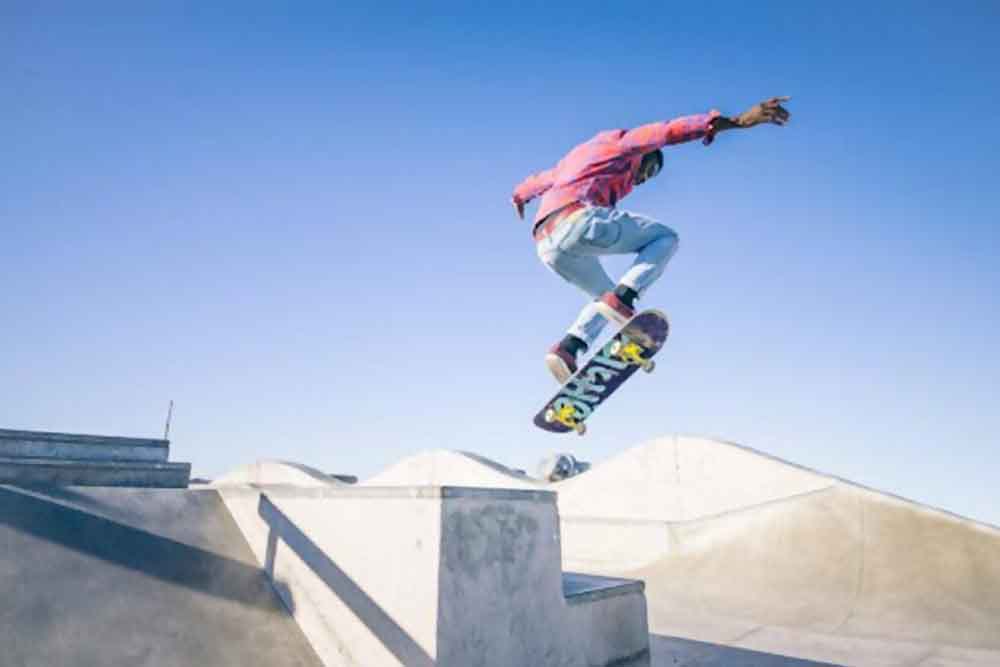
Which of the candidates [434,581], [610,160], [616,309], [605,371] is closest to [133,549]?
[434,581]

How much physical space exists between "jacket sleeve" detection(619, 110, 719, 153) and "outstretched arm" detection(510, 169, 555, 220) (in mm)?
1001

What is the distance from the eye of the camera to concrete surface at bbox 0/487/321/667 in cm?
323

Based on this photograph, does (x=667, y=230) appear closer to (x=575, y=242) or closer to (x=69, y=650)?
(x=575, y=242)

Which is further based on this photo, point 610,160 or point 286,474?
point 286,474

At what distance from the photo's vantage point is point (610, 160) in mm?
5164

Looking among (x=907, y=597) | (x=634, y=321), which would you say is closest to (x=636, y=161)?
(x=634, y=321)

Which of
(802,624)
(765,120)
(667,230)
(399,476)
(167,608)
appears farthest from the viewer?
(399,476)

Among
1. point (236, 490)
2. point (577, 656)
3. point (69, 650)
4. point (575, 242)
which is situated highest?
point (575, 242)

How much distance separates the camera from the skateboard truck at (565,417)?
5.91 meters

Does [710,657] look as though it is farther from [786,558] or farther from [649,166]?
[786,558]

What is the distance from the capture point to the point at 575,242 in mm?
5109

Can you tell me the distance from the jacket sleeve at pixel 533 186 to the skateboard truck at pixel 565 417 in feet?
7.91

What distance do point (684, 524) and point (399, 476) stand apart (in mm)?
12321

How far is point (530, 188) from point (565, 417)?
2.62 metres
